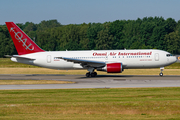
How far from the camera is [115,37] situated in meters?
133

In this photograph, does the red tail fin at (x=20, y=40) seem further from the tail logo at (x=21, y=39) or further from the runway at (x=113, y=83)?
the runway at (x=113, y=83)

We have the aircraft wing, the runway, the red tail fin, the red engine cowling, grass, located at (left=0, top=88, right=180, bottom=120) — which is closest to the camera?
grass, located at (left=0, top=88, right=180, bottom=120)

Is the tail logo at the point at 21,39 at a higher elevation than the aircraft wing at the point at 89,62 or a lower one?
higher

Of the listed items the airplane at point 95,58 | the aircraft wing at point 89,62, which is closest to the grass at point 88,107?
the aircraft wing at point 89,62

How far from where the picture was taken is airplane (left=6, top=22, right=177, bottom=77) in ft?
132

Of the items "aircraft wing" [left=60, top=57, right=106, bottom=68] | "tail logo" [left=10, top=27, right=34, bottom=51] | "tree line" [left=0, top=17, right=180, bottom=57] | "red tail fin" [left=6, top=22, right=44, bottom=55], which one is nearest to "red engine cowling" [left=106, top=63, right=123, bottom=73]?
"aircraft wing" [left=60, top=57, right=106, bottom=68]

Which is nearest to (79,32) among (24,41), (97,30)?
(97,30)

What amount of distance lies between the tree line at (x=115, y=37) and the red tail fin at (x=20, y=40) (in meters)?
77.8

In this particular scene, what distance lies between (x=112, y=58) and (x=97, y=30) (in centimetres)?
9797

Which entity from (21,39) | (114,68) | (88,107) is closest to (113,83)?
(114,68)

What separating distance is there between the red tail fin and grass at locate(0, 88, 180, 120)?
74.9 ft

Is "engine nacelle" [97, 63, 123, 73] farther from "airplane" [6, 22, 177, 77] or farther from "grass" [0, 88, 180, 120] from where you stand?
"grass" [0, 88, 180, 120]

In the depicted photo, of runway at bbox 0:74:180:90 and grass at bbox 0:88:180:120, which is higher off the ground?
runway at bbox 0:74:180:90

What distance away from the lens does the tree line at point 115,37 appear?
124 metres
